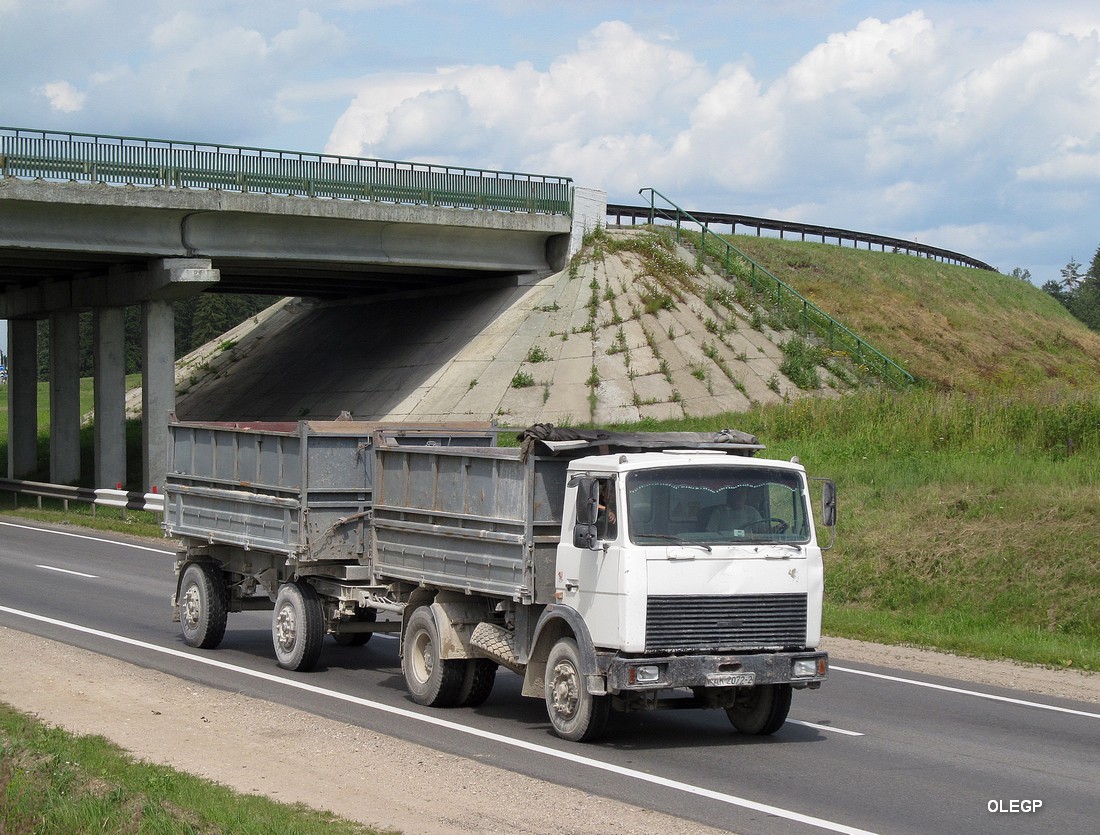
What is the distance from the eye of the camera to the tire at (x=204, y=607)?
1505cm

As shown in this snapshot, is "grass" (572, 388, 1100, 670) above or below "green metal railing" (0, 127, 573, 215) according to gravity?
below

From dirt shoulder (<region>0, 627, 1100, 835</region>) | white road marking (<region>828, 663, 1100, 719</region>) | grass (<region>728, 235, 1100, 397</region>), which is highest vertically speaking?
grass (<region>728, 235, 1100, 397</region>)

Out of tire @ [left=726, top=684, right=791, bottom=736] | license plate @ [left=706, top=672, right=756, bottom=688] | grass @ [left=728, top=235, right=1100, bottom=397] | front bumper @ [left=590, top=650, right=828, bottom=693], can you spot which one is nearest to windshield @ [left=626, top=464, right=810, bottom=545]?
front bumper @ [left=590, top=650, right=828, bottom=693]

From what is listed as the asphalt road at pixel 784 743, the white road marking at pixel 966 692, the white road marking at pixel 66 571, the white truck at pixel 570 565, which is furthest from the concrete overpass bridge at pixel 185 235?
the white road marking at pixel 966 692

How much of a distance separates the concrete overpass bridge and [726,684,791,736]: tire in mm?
24845

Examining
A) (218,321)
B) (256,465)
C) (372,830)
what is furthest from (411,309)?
(218,321)

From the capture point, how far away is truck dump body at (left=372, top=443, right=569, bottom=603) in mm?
10922

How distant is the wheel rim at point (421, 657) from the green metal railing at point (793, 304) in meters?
29.2

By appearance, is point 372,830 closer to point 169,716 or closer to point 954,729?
point 169,716

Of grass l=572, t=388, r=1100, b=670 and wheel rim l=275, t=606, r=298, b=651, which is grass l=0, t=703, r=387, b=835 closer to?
wheel rim l=275, t=606, r=298, b=651

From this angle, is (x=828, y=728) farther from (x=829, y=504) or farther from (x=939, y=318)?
(x=939, y=318)

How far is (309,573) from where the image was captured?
44.3ft

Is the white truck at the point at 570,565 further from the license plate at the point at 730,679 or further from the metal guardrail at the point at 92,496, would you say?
the metal guardrail at the point at 92,496

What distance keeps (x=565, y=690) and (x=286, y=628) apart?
441cm
